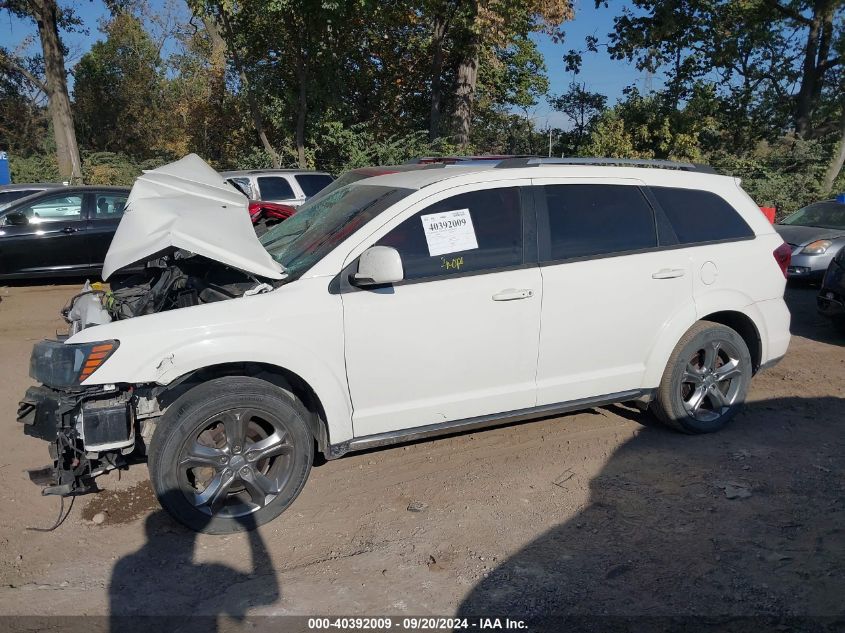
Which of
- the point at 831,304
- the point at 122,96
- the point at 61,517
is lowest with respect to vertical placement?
the point at 61,517

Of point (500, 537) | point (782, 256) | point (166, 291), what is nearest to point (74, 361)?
point (166, 291)

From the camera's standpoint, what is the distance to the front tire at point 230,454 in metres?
3.75

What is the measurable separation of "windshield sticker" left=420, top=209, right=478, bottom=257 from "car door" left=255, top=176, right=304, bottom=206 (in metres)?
9.02

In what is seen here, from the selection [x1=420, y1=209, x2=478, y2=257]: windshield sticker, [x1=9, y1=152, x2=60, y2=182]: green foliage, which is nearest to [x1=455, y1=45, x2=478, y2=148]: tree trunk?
[x1=9, y1=152, x2=60, y2=182]: green foliage

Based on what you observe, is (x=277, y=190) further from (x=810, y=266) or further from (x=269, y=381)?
(x=269, y=381)

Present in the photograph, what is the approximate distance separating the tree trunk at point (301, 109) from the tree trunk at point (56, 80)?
6.24 metres

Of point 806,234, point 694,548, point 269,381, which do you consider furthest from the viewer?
point 806,234

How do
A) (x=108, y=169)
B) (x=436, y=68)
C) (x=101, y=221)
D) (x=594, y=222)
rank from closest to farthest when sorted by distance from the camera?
1. (x=594, y=222)
2. (x=101, y=221)
3. (x=436, y=68)
4. (x=108, y=169)

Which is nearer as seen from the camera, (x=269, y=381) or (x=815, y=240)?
(x=269, y=381)

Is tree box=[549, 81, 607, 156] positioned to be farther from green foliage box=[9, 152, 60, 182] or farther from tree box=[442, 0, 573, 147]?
green foliage box=[9, 152, 60, 182]

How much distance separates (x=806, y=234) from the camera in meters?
11.2

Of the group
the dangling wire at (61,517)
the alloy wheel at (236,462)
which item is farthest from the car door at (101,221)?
the alloy wheel at (236,462)

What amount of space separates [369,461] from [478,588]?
1592 mm

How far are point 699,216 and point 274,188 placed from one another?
9403 millimetres
